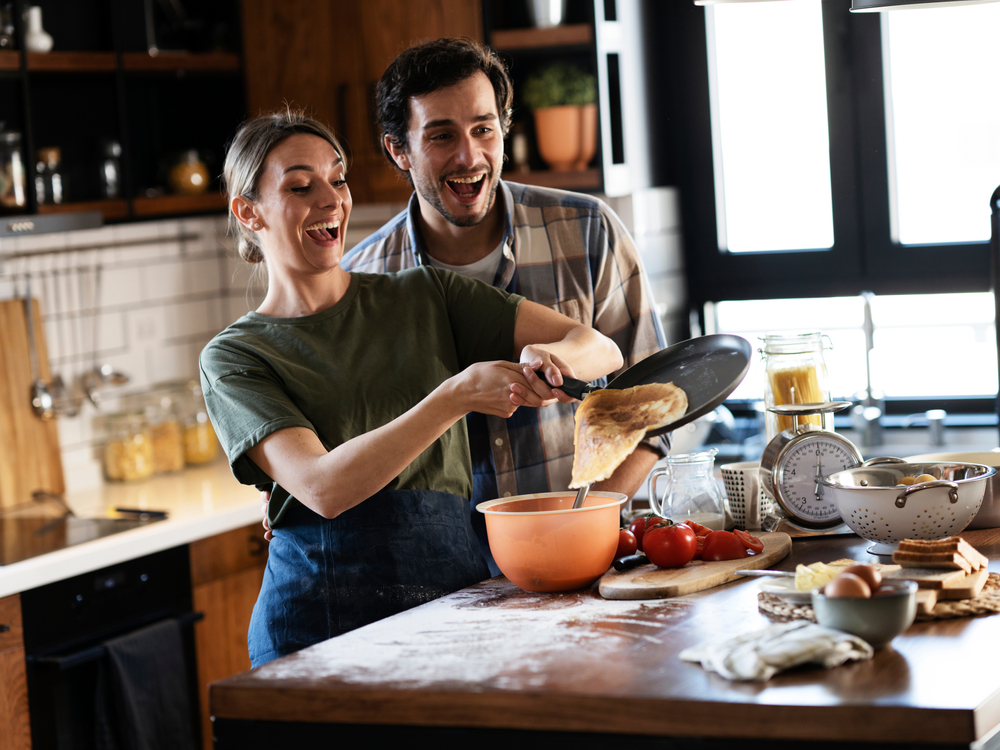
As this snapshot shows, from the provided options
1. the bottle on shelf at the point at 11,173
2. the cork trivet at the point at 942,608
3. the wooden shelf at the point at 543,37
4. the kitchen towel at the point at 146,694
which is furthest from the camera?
the wooden shelf at the point at 543,37

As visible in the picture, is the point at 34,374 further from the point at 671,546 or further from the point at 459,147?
the point at 671,546

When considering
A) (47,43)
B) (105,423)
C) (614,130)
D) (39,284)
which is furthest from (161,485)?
(614,130)

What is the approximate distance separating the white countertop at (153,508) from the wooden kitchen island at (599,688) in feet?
4.62

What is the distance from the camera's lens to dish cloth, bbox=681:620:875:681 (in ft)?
4.36

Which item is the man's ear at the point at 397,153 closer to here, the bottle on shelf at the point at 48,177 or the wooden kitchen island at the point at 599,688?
the wooden kitchen island at the point at 599,688

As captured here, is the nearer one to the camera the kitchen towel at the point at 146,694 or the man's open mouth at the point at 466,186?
the man's open mouth at the point at 466,186

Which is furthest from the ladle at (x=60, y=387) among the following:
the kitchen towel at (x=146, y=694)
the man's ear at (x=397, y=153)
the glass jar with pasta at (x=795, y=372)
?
the glass jar with pasta at (x=795, y=372)

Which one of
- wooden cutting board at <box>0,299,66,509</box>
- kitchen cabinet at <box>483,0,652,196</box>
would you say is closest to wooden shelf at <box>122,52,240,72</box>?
wooden cutting board at <box>0,299,66,509</box>

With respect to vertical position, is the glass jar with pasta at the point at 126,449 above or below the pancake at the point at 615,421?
below

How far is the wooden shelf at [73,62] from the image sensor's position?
3234 mm

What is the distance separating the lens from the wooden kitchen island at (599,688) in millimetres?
1242

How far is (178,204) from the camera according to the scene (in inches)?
146

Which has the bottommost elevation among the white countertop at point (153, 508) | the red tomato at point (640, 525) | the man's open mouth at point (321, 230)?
the white countertop at point (153, 508)

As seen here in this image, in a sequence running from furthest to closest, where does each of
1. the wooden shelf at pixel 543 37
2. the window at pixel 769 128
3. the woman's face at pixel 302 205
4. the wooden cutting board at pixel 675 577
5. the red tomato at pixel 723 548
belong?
the window at pixel 769 128, the wooden shelf at pixel 543 37, the woman's face at pixel 302 205, the red tomato at pixel 723 548, the wooden cutting board at pixel 675 577
